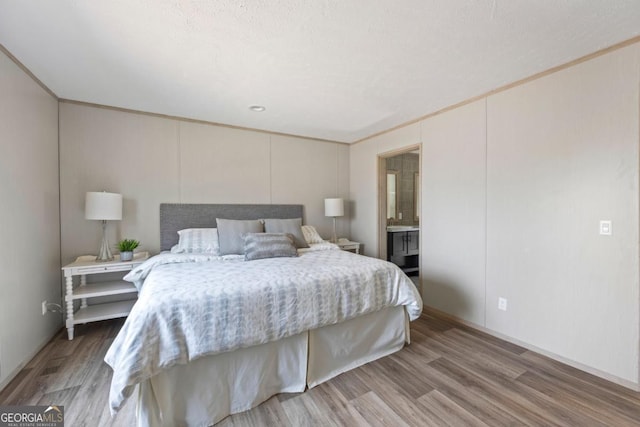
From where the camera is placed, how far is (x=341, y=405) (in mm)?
1803

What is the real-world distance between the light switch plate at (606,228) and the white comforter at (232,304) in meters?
1.45

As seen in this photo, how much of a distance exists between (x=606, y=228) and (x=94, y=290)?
4.51 metres

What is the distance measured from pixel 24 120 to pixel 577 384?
4.77m

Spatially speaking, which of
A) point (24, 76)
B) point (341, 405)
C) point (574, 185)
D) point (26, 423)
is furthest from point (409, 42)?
point (26, 423)

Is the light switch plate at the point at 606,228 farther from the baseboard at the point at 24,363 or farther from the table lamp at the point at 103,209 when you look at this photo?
the baseboard at the point at 24,363

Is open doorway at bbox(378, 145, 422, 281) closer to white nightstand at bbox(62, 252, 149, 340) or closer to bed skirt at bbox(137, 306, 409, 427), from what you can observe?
bed skirt at bbox(137, 306, 409, 427)

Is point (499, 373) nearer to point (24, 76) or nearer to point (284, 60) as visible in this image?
point (284, 60)

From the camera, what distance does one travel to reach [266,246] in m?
2.87

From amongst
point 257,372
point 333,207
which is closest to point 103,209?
point 257,372

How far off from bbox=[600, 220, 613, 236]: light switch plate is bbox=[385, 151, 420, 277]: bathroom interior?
2.97 metres

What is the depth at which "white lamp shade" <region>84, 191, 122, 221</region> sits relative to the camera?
2.78 meters

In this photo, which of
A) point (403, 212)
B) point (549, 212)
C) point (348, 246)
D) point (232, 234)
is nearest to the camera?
point (549, 212)

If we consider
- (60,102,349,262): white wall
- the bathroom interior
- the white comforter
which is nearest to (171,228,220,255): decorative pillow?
the white comforter

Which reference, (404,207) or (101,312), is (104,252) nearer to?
(101,312)
